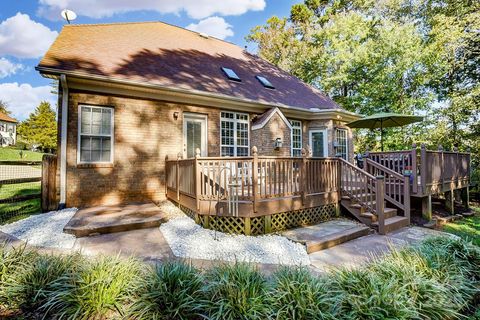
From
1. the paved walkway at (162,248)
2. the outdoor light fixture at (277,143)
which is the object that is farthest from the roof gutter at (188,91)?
the paved walkway at (162,248)

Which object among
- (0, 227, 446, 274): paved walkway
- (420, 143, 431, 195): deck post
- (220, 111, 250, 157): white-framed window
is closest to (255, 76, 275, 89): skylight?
(220, 111, 250, 157): white-framed window

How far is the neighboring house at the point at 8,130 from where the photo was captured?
3797 cm

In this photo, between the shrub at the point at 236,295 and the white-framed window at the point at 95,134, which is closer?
the shrub at the point at 236,295

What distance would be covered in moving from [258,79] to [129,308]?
1095 centimetres

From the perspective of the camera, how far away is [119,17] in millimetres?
14859

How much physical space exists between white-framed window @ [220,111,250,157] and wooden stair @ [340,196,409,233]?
13.8 ft

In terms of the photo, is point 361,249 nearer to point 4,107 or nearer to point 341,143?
point 341,143

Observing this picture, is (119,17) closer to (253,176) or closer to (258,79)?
(258,79)

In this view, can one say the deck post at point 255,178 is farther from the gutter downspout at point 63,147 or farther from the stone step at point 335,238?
the gutter downspout at point 63,147

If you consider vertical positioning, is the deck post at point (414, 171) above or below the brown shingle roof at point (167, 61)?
below

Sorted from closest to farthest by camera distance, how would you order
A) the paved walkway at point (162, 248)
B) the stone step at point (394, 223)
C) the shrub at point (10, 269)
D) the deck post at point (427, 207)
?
1. the shrub at point (10, 269)
2. the paved walkway at point (162, 248)
3. the stone step at point (394, 223)
4. the deck post at point (427, 207)

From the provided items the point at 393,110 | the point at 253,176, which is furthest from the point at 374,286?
the point at 393,110

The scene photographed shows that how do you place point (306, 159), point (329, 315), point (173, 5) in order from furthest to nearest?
point (173, 5) < point (306, 159) < point (329, 315)

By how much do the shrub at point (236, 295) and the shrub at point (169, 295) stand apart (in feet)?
0.47
